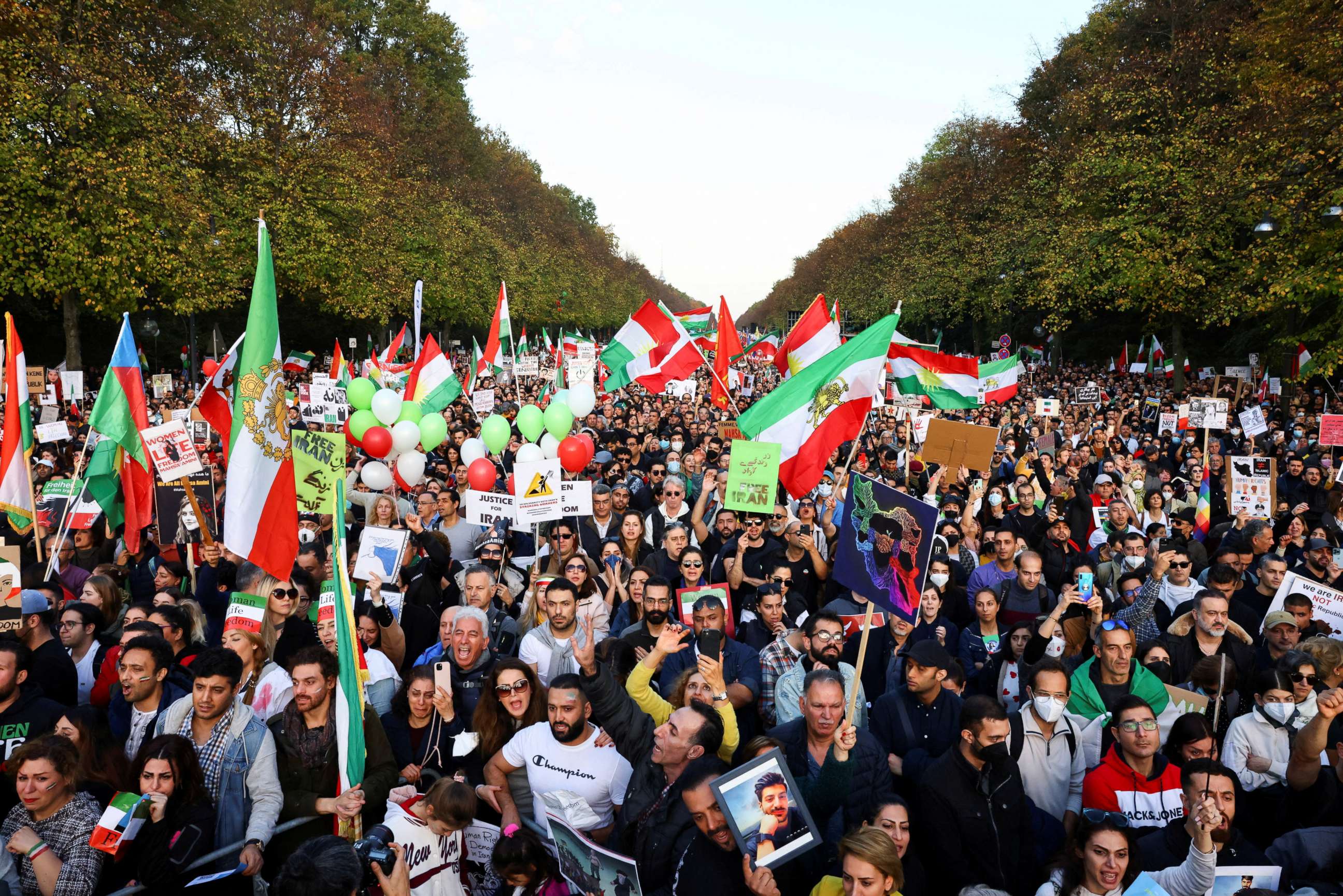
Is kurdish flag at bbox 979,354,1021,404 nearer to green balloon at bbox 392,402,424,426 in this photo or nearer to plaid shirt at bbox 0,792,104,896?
green balloon at bbox 392,402,424,426

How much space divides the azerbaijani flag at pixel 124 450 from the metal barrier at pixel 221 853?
5345 mm

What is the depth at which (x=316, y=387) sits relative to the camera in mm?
15203

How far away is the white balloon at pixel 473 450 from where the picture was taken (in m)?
10.5

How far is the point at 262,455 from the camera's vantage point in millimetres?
5734

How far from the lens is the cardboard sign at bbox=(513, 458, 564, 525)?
7.76 metres

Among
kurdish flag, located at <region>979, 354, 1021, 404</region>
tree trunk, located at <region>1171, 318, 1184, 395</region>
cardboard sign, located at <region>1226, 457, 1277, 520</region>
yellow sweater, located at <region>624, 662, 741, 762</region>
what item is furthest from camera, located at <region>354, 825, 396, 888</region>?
tree trunk, located at <region>1171, 318, 1184, 395</region>

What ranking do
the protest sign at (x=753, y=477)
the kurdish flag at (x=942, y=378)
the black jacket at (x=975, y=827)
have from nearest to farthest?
the black jacket at (x=975, y=827) < the protest sign at (x=753, y=477) < the kurdish flag at (x=942, y=378)

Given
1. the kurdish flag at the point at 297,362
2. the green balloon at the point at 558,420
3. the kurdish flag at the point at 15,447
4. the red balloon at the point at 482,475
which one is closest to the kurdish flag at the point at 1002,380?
the green balloon at the point at 558,420

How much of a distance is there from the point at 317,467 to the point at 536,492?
1803mm

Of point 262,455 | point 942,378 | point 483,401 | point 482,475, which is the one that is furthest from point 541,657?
point 483,401

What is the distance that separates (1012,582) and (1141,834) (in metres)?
3.06

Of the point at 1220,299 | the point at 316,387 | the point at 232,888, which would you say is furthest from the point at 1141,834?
the point at 1220,299

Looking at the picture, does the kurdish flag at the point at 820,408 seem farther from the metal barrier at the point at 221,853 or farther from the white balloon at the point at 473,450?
the metal barrier at the point at 221,853

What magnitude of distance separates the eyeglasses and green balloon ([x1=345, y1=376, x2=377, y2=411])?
8.66 metres
